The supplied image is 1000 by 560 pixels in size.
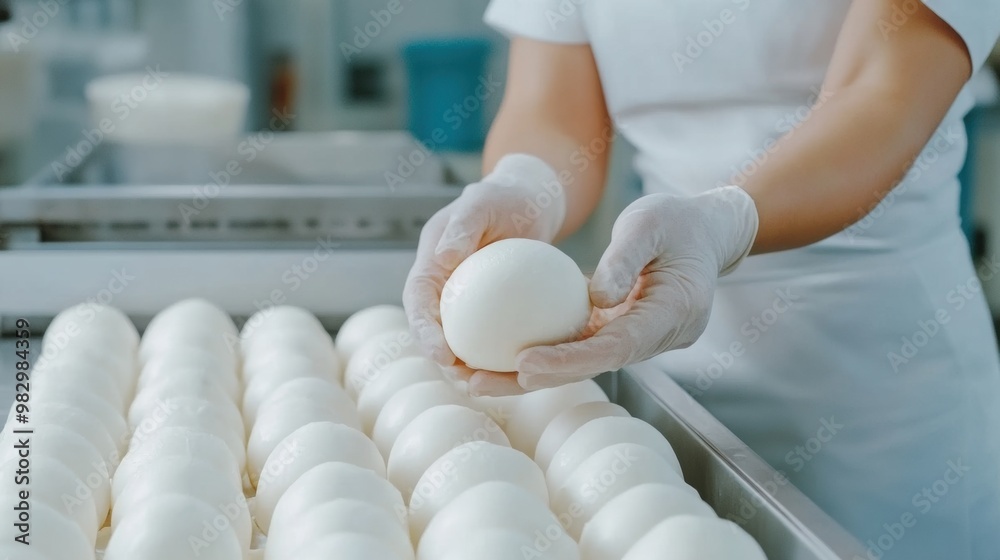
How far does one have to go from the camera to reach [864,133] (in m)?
1.23

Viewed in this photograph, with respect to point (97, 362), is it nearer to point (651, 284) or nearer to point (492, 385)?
point (492, 385)

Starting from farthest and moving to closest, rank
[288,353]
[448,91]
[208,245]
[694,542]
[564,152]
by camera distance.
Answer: [448,91] → [208,245] → [564,152] → [288,353] → [694,542]

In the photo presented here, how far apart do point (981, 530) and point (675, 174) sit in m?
0.70

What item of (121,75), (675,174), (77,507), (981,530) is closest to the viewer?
(77,507)

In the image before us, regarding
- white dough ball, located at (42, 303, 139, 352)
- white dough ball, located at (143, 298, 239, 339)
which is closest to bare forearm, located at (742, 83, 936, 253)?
white dough ball, located at (143, 298, 239, 339)

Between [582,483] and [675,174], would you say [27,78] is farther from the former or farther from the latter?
[582,483]

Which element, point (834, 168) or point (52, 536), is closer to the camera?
point (52, 536)

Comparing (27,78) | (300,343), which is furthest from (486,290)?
(27,78)

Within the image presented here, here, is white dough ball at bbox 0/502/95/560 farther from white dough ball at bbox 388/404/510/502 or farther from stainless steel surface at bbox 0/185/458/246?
stainless steel surface at bbox 0/185/458/246

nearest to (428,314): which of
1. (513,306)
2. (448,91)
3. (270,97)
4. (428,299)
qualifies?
(428,299)

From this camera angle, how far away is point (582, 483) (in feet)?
3.33

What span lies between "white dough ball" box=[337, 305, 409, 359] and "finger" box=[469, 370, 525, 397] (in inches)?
16.0

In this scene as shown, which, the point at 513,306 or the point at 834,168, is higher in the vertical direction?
the point at 834,168

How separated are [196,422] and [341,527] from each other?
35 cm
